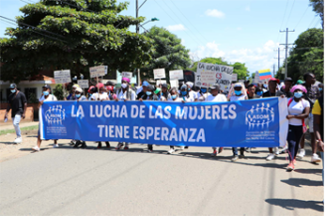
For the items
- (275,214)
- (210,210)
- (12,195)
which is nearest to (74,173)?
(12,195)

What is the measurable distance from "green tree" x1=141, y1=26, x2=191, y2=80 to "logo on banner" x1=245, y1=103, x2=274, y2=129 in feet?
98.7

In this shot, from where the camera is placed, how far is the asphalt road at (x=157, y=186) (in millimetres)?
4480

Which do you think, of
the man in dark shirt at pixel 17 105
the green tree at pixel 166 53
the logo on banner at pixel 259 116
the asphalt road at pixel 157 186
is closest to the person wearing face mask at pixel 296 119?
the asphalt road at pixel 157 186

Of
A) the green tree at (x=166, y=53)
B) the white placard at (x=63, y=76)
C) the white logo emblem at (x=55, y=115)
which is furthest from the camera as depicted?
the green tree at (x=166, y=53)

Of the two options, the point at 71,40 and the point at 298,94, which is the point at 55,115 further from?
the point at 71,40

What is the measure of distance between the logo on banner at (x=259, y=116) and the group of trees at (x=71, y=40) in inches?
493

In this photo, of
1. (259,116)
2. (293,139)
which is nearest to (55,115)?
(259,116)

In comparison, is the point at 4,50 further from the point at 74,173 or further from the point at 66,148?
the point at 74,173

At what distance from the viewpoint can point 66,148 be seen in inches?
385

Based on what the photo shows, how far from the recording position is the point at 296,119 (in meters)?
6.80

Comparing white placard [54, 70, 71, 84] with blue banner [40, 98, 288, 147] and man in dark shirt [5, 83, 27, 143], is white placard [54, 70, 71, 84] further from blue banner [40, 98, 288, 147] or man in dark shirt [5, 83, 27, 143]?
blue banner [40, 98, 288, 147]

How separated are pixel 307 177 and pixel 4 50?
59.5 ft

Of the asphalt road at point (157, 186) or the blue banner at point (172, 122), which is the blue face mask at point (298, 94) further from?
the asphalt road at point (157, 186)

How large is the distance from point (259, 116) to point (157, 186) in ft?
11.5
